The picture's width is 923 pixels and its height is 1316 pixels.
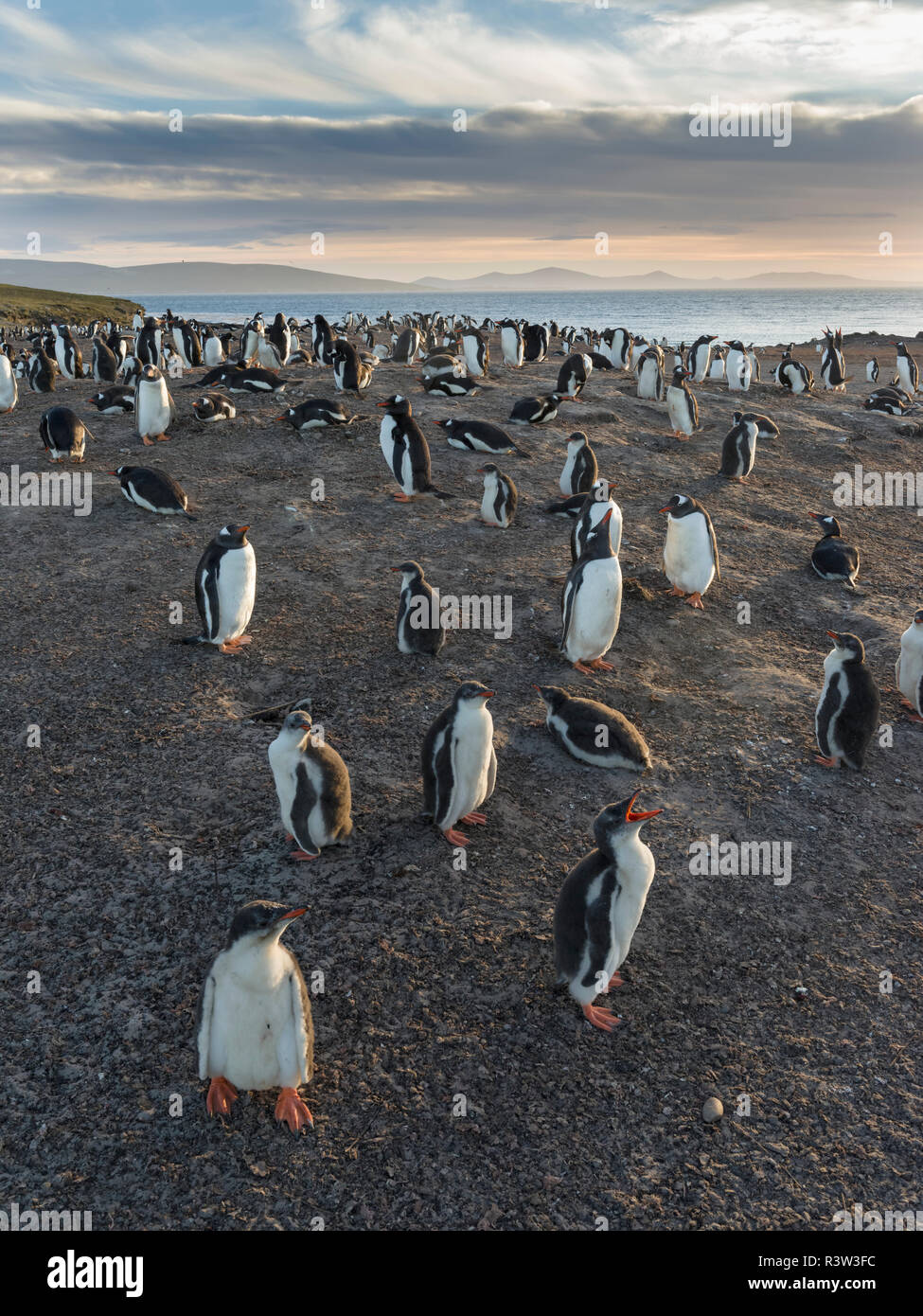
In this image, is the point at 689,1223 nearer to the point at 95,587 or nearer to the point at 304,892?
the point at 304,892

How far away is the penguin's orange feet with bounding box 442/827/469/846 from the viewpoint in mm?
5519

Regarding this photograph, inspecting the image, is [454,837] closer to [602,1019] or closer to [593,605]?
[602,1019]

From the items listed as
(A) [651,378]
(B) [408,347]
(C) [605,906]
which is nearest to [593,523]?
(C) [605,906]

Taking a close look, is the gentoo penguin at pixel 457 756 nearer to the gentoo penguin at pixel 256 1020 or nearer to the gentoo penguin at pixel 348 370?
the gentoo penguin at pixel 256 1020

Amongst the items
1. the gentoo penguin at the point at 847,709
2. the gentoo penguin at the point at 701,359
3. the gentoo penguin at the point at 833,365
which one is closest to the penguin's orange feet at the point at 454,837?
the gentoo penguin at the point at 847,709

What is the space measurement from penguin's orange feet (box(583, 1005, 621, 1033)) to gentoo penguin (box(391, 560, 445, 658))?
4096mm

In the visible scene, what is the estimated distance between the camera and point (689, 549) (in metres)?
9.37

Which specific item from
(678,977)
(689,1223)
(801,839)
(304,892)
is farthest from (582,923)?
(801,839)

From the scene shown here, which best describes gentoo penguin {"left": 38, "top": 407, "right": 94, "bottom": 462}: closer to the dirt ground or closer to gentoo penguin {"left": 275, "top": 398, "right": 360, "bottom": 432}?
the dirt ground

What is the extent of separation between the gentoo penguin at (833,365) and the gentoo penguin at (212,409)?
698 inches

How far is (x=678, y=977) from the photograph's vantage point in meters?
4.73

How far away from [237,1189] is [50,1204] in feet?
2.29

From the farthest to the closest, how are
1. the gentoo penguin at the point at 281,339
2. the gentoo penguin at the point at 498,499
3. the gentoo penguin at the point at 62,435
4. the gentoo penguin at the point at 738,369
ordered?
the gentoo penguin at the point at 738,369 → the gentoo penguin at the point at 281,339 → the gentoo penguin at the point at 62,435 → the gentoo penguin at the point at 498,499

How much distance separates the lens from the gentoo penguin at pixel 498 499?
432 inches
